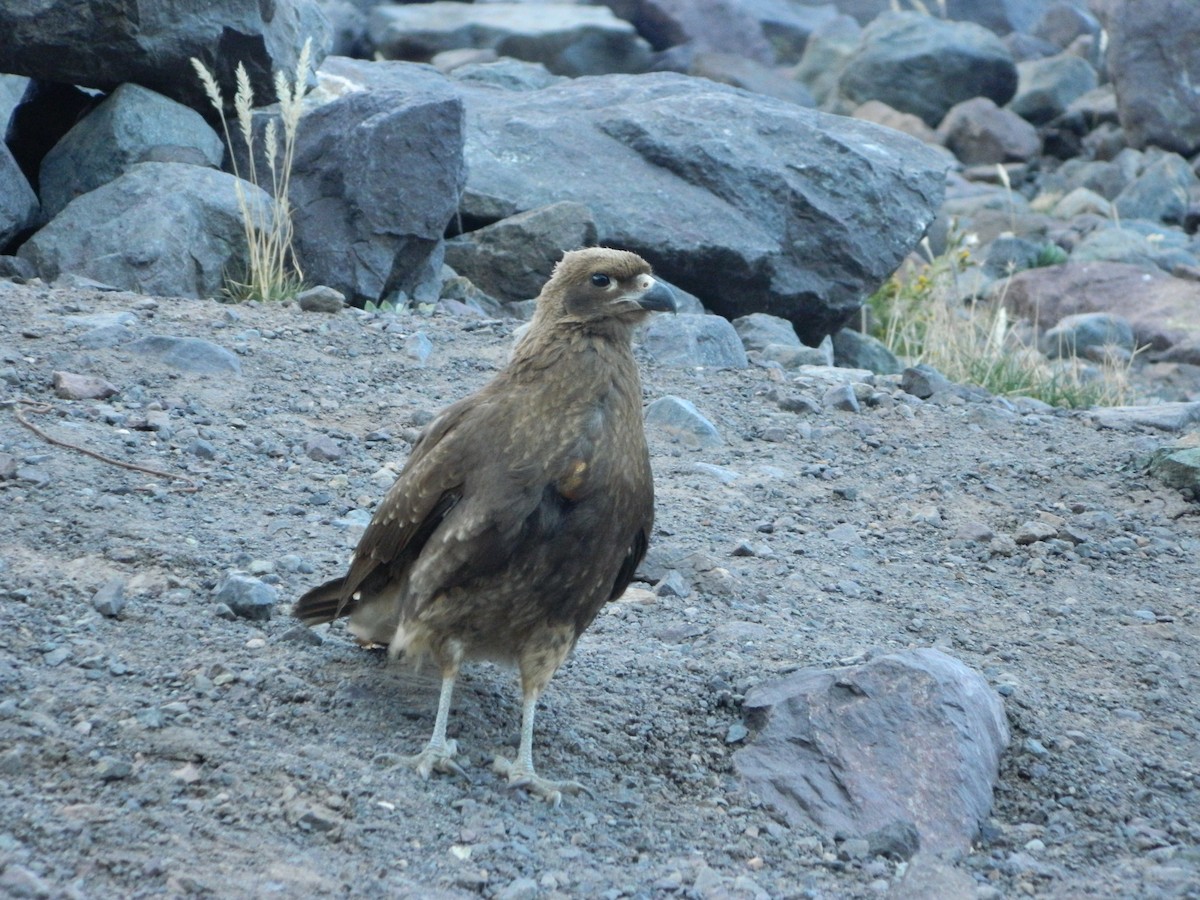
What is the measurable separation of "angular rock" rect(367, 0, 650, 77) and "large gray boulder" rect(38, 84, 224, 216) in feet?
51.1

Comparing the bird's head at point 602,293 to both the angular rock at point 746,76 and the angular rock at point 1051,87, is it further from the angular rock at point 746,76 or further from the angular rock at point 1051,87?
the angular rock at point 1051,87

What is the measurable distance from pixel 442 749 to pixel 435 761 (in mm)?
46

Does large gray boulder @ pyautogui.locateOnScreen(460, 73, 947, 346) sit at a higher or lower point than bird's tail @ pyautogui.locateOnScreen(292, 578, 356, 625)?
lower

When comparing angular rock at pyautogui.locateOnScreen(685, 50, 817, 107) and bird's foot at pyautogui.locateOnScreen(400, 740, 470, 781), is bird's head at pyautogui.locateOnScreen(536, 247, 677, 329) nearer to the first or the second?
bird's foot at pyautogui.locateOnScreen(400, 740, 470, 781)

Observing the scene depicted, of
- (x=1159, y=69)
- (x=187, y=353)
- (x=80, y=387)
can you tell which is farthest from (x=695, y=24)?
(x=80, y=387)

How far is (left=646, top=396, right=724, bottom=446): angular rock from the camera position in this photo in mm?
7059

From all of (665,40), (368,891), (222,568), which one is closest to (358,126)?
(222,568)

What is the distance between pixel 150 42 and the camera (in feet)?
28.1

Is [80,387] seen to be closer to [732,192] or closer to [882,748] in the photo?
[882,748]

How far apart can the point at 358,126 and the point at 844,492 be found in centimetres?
389

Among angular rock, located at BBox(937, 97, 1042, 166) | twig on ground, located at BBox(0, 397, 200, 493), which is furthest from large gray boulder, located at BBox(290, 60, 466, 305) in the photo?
angular rock, located at BBox(937, 97, 1042, 166)

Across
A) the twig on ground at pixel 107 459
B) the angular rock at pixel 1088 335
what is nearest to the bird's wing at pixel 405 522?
the twig on ground at pixel 107 459

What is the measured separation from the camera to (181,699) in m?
4.09

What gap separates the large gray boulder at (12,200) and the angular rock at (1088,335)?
308 inches
